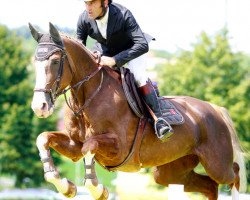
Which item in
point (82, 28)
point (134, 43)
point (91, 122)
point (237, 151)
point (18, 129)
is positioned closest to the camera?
point (91, 122)

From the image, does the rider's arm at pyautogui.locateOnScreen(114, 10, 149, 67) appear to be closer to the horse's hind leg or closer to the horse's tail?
the horse's hind leg

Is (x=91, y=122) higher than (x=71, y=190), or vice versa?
(x=91, y=122)

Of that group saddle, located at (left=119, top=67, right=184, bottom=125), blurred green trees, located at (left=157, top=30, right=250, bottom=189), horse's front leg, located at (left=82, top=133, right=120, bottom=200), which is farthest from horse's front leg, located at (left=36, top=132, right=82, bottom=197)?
blurred green trees, located at (left=157, top=30, right=250, bottom=189)

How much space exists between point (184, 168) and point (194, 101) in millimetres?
1035

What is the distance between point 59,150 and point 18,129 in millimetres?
26995

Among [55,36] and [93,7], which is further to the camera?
[93,7]

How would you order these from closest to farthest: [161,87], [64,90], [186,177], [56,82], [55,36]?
1. [56,82]
2. [55,36]
3. [64,90]
4. [186,177]
5. [161,87]

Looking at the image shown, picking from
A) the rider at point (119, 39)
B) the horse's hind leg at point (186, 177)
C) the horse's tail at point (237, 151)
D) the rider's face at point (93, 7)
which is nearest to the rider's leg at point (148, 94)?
the rider at point (119, 39)

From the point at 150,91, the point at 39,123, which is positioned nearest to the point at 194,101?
the point at 150,91

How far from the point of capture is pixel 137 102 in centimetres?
866

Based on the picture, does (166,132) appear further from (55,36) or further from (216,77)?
(216,77)

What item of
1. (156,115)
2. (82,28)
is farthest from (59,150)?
(82,28)

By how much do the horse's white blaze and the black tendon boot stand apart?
1472 mm

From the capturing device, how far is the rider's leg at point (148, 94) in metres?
8.67
